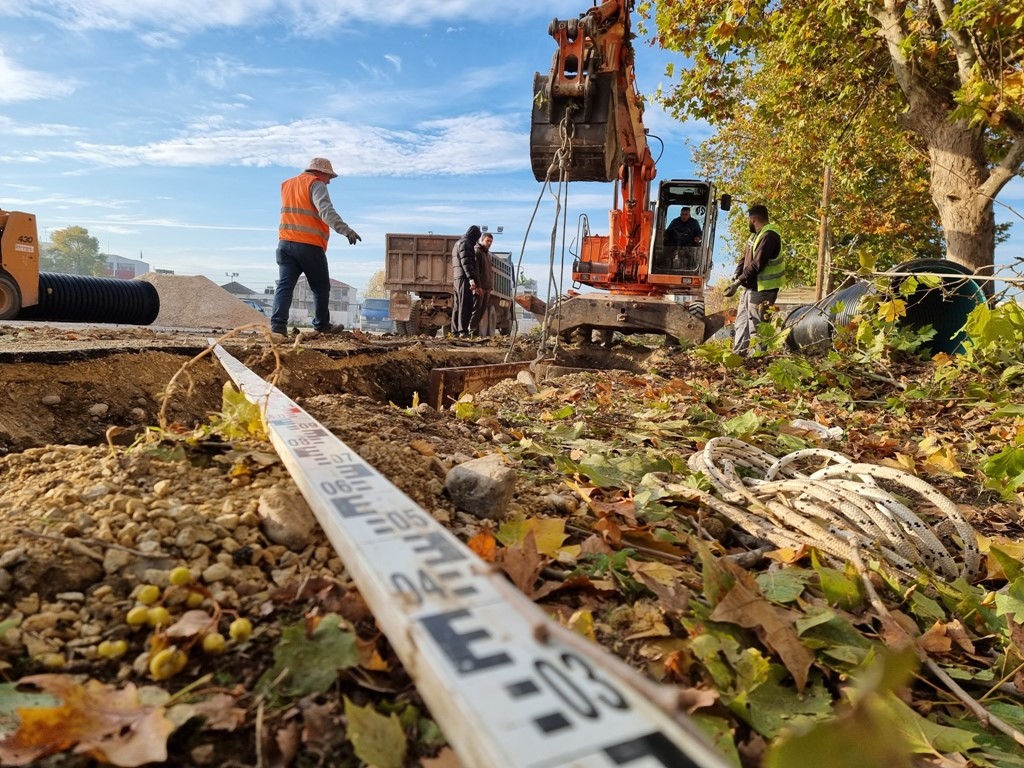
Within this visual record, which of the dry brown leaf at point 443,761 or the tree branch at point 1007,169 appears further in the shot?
the tree branch at point 1007,169

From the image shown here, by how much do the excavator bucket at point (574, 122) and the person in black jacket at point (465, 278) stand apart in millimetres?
7346

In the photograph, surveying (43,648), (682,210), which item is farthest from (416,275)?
(43,648)

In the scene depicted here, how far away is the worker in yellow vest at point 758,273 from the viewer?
7.65 meters

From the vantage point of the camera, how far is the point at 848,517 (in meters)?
2.15

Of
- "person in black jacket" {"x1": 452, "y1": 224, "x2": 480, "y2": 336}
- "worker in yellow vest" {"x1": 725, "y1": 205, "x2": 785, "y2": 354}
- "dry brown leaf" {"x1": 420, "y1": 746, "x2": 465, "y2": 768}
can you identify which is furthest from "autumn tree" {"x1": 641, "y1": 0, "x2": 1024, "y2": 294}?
"dry brown leaf" {"x1": 420, "y1": 746, "x2": 465, "y2": 768}

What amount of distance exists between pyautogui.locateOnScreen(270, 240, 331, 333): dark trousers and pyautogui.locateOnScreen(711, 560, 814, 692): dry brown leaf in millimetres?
7130

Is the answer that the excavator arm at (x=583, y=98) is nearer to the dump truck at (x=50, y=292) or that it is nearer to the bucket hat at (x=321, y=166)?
the bucket hat at (x=321, y=166)

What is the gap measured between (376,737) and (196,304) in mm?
22325

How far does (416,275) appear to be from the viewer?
17.5m

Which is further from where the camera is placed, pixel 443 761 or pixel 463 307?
pixel 463 307

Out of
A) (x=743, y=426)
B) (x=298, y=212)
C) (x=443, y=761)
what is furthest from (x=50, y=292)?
(x=443, y=761)

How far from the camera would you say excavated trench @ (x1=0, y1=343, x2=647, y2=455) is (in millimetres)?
3859

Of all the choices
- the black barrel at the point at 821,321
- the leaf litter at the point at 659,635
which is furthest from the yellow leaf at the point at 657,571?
the black barrel at the point at 821,321

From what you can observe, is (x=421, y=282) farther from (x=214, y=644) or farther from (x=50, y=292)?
(x=214, y=644)
